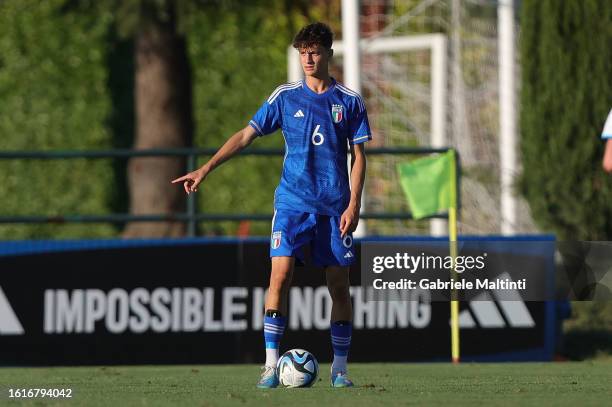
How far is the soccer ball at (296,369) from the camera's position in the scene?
30.1 ft

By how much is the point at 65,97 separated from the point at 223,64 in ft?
7.41

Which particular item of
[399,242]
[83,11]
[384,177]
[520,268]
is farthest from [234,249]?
[83,11]

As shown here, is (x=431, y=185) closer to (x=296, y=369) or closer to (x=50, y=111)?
(x=296, y=369)

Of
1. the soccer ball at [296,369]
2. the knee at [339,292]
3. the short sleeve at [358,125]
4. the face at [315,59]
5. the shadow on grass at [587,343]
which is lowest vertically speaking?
the shadow on grass at [587,343]

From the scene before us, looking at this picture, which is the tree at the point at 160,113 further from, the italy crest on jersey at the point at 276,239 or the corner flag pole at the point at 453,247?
the italy crest on jersey at the point at 276,239

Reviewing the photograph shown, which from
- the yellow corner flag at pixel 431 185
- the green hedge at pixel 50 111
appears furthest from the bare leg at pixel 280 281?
the green hedge at pixel 50 111

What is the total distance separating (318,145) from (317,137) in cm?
5

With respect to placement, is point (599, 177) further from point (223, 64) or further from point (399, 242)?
point (223, 64)

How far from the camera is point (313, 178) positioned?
30.2 feet

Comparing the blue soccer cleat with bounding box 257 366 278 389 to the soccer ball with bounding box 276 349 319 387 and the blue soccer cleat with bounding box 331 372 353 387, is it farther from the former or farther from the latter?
the blue soccer cleat with bounding box 331 372 353 387

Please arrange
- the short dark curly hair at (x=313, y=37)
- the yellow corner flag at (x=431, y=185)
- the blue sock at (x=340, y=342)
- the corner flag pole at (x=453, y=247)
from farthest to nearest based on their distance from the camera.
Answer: the yellow corner flag at (x=431, y=185), the corner flag pole at (x=453, y=247), the blue sock at (x=340, y=342), the short dark curly hair at (x=313, y=37)

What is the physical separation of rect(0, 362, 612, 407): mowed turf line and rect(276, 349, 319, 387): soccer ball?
98 millimetres

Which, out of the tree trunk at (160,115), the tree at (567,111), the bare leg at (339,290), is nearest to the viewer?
the bare leg at (339,290)

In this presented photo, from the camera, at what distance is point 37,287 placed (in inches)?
503
